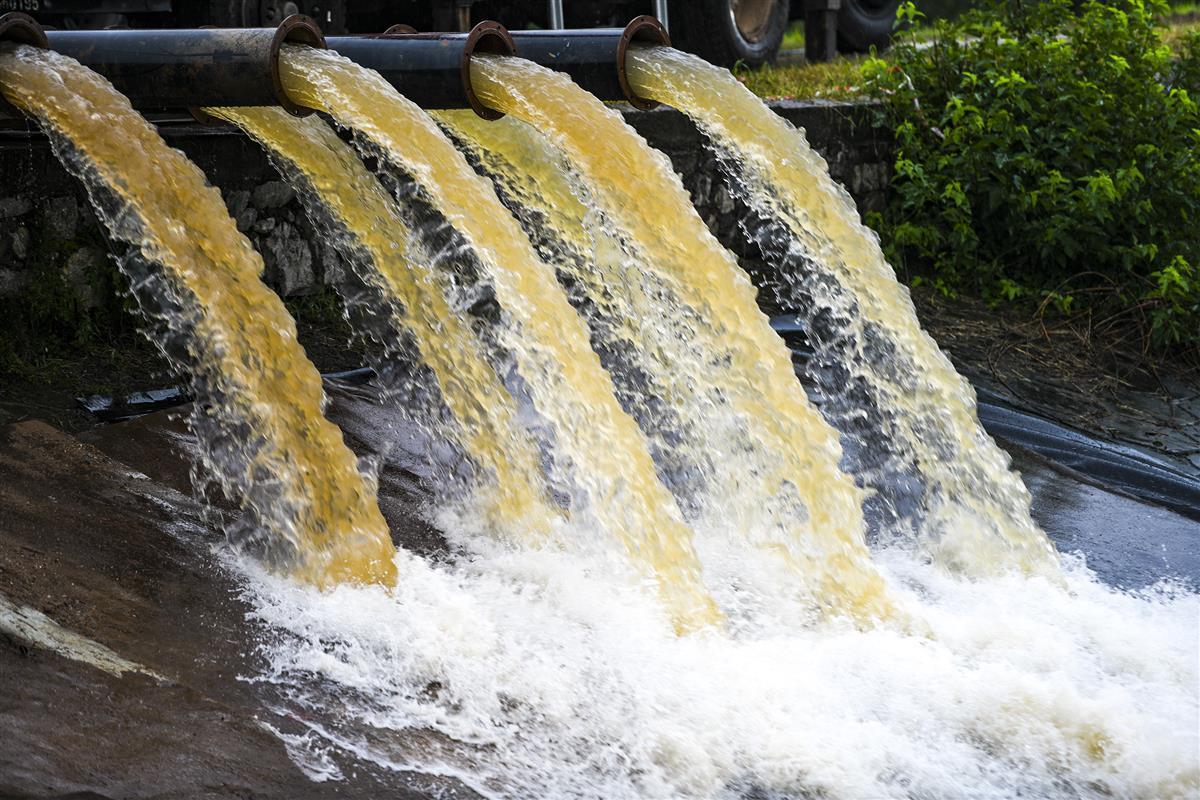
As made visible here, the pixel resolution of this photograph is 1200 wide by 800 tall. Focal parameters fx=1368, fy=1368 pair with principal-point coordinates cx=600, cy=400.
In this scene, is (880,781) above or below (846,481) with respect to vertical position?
below

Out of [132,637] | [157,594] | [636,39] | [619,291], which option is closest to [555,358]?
[619,291]

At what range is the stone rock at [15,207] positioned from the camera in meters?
4.61

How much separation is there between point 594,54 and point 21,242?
6.87 ft

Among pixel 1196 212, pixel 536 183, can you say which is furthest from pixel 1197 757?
pixel 1196 212

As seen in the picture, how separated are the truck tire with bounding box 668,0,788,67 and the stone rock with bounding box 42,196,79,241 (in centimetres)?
471

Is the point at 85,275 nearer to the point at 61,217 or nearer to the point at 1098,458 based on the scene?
the point at 61,217

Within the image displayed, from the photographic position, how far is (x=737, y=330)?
4.31 meters

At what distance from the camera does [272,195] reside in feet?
17.1

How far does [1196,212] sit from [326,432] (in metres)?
4.84

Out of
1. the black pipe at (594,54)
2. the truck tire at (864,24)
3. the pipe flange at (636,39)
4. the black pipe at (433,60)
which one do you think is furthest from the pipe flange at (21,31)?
the truck tire at (864,24)

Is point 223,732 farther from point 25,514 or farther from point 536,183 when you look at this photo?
point 536,183

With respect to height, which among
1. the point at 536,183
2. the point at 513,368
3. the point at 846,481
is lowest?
the point at 846,481

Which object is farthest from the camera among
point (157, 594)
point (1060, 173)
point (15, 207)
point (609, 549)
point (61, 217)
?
point (1060, 173)

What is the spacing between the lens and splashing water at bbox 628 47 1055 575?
4.38m
